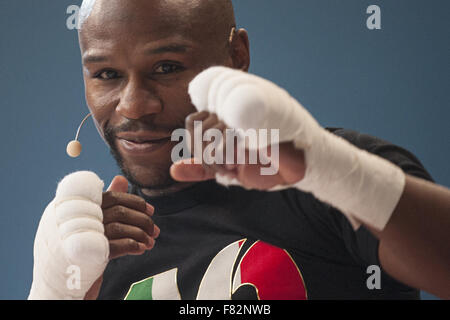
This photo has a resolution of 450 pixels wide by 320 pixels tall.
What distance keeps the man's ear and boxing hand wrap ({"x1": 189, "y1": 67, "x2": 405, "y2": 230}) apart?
433 mm

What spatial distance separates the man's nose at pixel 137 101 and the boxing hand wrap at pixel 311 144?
303mm

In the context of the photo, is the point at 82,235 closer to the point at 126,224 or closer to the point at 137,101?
the point at 126,224

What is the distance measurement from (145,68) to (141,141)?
13 centimetres

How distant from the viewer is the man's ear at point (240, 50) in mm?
1049

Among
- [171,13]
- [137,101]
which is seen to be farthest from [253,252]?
[171,13]

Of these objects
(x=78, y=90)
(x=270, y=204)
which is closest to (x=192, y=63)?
(x=270, y=204)

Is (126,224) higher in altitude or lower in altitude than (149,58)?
lower

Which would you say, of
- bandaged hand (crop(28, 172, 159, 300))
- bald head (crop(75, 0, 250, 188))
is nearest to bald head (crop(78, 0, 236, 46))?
bald head (crop(75, 0, 250, 188))

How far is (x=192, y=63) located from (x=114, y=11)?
16 cm

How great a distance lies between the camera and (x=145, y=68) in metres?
0.94

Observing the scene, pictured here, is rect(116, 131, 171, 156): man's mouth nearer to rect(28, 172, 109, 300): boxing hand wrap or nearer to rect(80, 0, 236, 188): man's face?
→ rect(80, 0, 236, 188): man's face

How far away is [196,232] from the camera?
1.02m

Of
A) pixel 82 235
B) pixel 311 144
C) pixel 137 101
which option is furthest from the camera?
pixel 137 101
